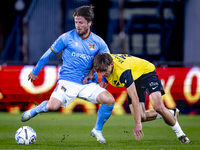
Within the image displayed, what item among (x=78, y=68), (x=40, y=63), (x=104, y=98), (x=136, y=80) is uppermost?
(x=40, y=63)

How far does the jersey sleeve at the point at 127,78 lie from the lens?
484 centimetres

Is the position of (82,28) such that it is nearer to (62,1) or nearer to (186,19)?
(62,1)

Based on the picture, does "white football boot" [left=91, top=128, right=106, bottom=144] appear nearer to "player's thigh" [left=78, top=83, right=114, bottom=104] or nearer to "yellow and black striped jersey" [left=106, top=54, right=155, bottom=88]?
"player's thigh" [left=78, top=83, right=114, bottom=104]

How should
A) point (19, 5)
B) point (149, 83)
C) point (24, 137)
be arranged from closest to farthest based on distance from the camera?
point (24, 137) < point (149, 83) < point (19, 5)

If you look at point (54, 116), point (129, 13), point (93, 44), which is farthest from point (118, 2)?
point (93, 44)

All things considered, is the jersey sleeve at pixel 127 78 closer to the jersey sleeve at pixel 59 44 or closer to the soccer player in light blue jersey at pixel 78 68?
the soccer player in light blue jersey at pixel 78 68

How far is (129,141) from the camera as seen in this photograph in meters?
5.70

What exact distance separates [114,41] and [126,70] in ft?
26.4

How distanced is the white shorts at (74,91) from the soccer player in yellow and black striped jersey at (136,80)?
0.18m

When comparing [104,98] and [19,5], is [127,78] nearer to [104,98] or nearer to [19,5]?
[104,98]

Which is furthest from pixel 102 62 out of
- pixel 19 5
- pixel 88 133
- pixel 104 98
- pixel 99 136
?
pixel 19 5

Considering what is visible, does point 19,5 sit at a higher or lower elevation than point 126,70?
higher

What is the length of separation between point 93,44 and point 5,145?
6.23 ft

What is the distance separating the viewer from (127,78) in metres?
4.86
